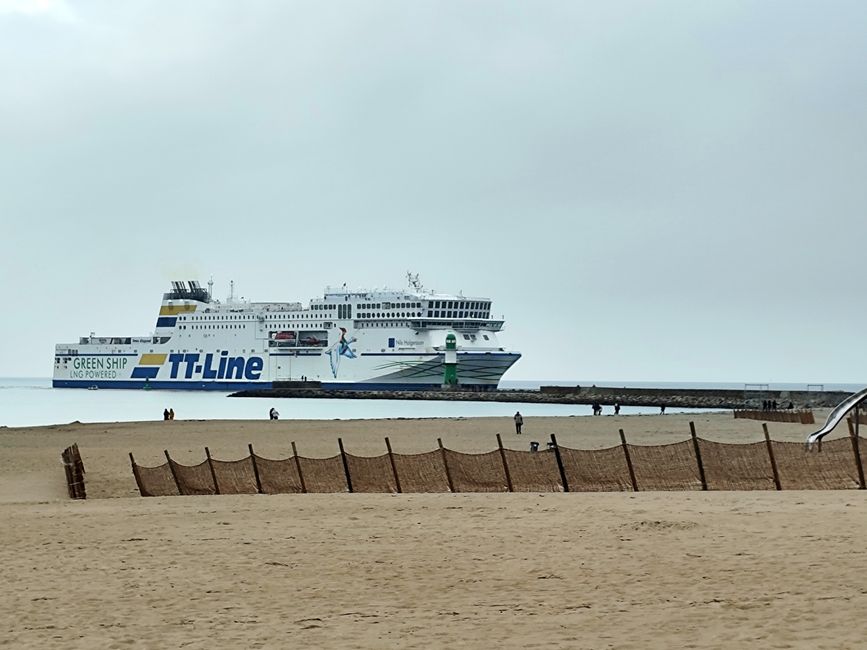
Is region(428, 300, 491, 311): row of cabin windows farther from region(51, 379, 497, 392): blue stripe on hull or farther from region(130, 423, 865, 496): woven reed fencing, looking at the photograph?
region(130, 423, 865, 496): woven reed fencing

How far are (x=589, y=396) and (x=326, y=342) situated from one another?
77.2 feet

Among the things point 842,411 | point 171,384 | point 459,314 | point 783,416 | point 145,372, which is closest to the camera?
point 842,411

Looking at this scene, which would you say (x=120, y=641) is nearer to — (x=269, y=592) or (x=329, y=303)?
(x=269, y=592)

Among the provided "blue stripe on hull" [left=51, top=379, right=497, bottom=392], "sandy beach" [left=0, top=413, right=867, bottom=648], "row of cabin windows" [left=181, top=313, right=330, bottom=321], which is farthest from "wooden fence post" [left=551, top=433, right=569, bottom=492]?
"row of cabin windows" [left=181, top=313, right=330, bottom=321]

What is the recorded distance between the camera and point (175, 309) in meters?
114

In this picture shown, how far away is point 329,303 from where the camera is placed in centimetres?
10094

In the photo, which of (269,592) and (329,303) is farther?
(329,303)

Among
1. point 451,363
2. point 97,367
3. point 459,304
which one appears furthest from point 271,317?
point 97,367

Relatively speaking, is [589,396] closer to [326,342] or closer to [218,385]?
[326,342]

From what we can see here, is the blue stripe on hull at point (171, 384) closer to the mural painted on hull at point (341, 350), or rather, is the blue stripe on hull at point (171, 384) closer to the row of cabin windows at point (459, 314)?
the mural painted on hull at point (341, 350)

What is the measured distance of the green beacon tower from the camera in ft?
313

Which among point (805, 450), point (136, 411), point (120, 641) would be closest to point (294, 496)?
point (805, 450)

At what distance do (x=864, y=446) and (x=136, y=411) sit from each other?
224 ft

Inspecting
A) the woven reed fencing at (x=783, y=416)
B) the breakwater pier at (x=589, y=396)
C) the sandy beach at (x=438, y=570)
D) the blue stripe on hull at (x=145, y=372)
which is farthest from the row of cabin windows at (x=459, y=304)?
the sandy beach at (x=438, y=570)
